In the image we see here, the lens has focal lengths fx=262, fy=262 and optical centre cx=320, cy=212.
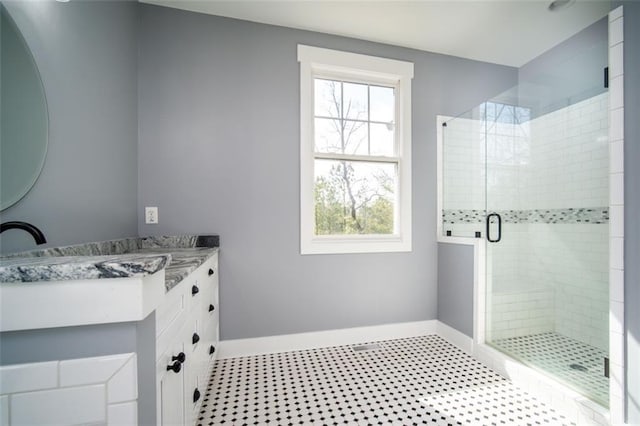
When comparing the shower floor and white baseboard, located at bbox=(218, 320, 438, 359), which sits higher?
the shower floor

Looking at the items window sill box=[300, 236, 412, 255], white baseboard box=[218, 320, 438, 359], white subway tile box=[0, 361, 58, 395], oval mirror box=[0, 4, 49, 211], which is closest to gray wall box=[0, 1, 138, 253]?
oval mirror box=[0, 4, 49, 211]

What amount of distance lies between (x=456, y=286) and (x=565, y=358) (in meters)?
0.78

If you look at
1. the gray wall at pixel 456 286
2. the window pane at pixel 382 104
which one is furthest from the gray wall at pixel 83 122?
the gray wall at pixel 456 286

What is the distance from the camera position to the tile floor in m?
1.43

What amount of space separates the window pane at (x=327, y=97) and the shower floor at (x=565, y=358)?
2331 millimetres

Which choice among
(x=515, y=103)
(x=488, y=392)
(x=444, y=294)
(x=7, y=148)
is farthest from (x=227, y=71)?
(x=488, y=392)

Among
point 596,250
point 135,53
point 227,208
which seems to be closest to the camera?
point 596,250

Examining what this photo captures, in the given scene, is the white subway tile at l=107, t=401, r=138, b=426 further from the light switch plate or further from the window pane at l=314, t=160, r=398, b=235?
the window pane at l=314, t=160, r=398, b=235

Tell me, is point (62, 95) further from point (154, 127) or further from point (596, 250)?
point (596, 250)

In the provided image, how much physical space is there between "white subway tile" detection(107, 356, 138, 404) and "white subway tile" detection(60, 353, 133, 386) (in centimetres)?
1

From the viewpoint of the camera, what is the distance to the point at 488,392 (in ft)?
5.41

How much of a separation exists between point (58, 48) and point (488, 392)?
3.01 meters

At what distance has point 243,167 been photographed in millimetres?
2123

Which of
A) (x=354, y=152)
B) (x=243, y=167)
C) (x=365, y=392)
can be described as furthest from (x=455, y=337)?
(x=243, y=167)
